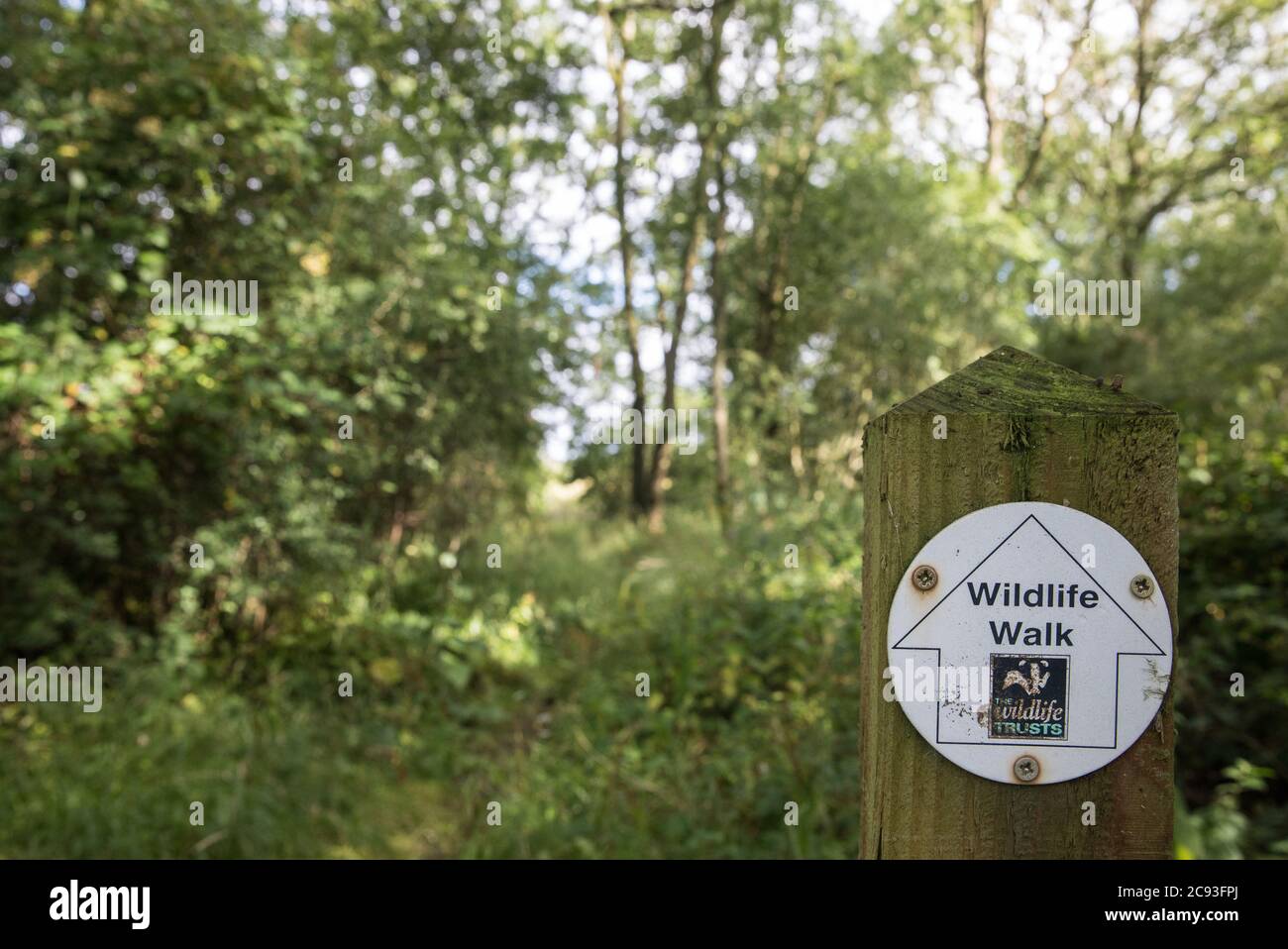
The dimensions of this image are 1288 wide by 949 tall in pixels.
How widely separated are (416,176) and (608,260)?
12.3ft

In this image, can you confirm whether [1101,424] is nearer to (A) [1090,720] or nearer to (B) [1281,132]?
(A) [1090,720]

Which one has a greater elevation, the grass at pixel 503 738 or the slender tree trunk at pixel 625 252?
the slender tree trunk at pixel 625 252

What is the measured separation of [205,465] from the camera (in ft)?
19.2

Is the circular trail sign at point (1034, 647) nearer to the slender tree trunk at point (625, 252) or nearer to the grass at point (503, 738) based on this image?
the grass at point (503, 738)

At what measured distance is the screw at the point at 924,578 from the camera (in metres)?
1.33

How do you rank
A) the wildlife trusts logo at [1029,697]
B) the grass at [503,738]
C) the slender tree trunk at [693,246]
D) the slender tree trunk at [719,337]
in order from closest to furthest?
1. the wildlife trusts logo at [1029,697]
2. the grass at [503,738]
3. the slender tree trunk at [719,337]
4. the slender tree trunk at [693,246]

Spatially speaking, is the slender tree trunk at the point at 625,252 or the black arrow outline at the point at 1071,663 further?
the slender tree trunk at the point at 625,252

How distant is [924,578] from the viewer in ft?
4.38

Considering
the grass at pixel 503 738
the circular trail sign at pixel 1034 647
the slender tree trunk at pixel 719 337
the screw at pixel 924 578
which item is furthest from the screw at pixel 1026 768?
Result: the slender tree trunk at pixel 719 337

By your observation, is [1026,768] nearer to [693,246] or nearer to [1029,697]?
[1029,697]

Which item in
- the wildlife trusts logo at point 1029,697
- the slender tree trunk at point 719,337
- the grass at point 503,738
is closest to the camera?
the wildlife trusts logo at point 1029,697

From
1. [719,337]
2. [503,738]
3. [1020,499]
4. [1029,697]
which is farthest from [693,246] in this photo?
[1029,697]

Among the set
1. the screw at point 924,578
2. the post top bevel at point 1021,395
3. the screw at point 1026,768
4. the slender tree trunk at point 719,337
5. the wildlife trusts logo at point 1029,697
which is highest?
the slender tree trunk at point 719,337
